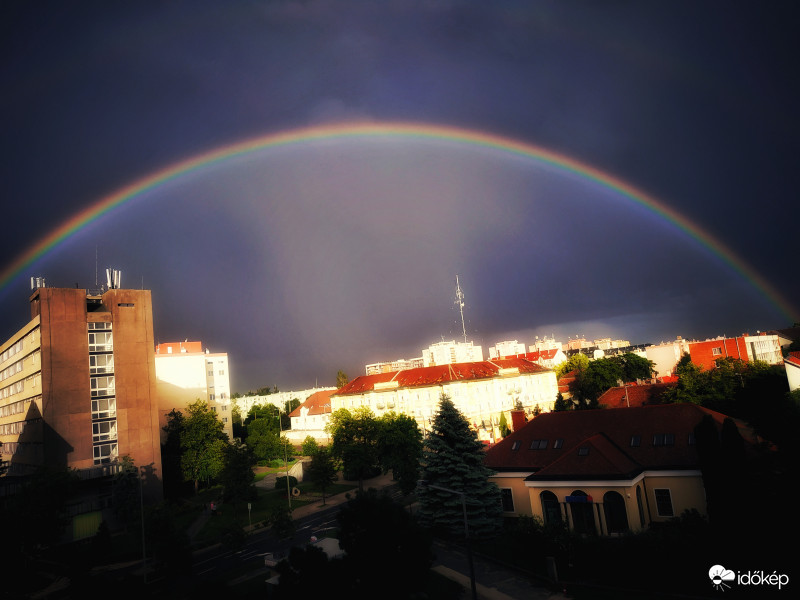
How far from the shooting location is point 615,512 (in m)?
30.6

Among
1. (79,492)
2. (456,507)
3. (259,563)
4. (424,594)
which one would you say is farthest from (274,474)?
(424,594)

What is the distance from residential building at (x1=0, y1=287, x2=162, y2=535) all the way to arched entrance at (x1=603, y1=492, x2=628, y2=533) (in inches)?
1751

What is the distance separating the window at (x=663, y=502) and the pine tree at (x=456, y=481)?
32.0ft

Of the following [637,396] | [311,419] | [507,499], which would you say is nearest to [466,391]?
[637,396]

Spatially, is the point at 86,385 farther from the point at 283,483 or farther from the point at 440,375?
the point at 440,375

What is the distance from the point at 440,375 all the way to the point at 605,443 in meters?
55.5

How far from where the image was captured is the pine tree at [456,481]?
33719mm

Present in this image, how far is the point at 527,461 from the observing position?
36812 mm

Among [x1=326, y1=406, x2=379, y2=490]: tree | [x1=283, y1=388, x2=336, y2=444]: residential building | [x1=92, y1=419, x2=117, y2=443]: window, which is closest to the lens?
[x1=92, y1=419, x2=117, y2=443]: window

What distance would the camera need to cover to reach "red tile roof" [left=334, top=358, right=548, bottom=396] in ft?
289

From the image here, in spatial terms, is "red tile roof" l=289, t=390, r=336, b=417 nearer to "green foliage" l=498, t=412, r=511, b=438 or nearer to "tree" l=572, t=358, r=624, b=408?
"green foliage" l=498, t=412, r=511, b=438

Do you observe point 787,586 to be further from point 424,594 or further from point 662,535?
point 424,594

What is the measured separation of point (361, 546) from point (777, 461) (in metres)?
19.8

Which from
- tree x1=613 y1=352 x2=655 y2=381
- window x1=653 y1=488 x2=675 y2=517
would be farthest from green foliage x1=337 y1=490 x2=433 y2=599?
tree x1=613 y1=352 x2=655 y2=381
